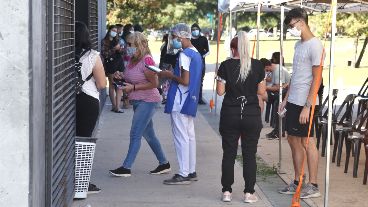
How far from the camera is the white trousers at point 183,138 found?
897 cm

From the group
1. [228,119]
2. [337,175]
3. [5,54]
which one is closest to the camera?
[5,54]

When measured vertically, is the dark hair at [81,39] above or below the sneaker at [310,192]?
above

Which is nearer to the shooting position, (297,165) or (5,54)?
(5,54)

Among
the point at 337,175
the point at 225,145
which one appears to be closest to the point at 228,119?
the point at 225,145

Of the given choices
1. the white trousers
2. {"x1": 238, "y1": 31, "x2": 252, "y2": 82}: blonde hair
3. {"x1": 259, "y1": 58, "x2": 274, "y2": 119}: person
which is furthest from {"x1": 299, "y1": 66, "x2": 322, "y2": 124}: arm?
{"x1": 259, "y1": 58, "x2": 274, "y2": 119}: person

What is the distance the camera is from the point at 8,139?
4578 millimetres

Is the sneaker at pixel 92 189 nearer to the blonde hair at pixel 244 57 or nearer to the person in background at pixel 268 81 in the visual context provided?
the blonde hair at pixel 244 57

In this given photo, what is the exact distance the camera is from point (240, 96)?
796 cm

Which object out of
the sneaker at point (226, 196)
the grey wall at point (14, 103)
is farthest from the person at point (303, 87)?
the grey wall at point (14, 103)

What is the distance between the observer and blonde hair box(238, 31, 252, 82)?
7.85m

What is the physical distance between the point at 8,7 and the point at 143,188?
183 inches

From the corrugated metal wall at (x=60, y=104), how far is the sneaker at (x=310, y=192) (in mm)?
2504

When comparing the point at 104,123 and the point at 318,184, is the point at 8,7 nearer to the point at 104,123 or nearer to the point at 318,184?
the point at 318,184

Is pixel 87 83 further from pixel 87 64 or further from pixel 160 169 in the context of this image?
pixel 160 169
